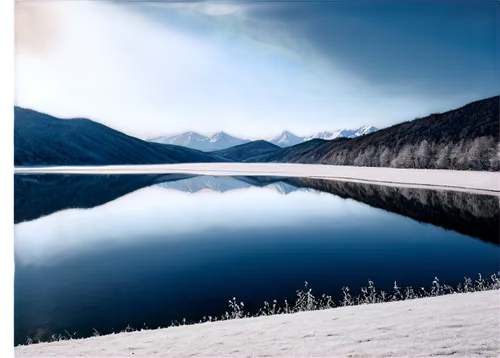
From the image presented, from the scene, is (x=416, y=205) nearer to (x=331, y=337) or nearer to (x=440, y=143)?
(x=331, y=337)

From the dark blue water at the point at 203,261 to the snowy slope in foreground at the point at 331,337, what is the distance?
2.79 m

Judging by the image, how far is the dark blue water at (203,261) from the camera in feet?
34.7

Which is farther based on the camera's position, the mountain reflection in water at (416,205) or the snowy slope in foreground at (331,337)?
the mountain reflection in water at (416,205)

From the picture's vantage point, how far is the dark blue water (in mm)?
10578

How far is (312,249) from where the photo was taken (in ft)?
56.3

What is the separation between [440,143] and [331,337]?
323 feet

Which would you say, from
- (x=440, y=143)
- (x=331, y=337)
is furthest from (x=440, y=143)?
(x=331, y=337)

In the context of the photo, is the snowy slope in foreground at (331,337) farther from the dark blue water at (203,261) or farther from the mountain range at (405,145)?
the mountain range at (405,145)

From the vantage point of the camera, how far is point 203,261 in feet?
50.7

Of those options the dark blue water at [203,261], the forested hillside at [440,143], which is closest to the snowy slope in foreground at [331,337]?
the dark blue water at [203,261]

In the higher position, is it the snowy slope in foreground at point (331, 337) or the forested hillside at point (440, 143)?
the forested hillside at point (440, 143)

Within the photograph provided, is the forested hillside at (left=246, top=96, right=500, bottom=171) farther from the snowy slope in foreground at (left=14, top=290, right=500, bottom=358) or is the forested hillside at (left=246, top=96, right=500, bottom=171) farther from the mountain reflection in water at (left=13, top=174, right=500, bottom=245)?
the snowy slope in foreground at (left=14, top=290, right=500, bottom=358)

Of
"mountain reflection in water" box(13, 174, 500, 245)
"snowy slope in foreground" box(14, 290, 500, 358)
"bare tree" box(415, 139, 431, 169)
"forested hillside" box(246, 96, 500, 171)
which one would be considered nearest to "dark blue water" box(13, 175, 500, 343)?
"mountain reflection in water" box(13, 174, 500, 245)
